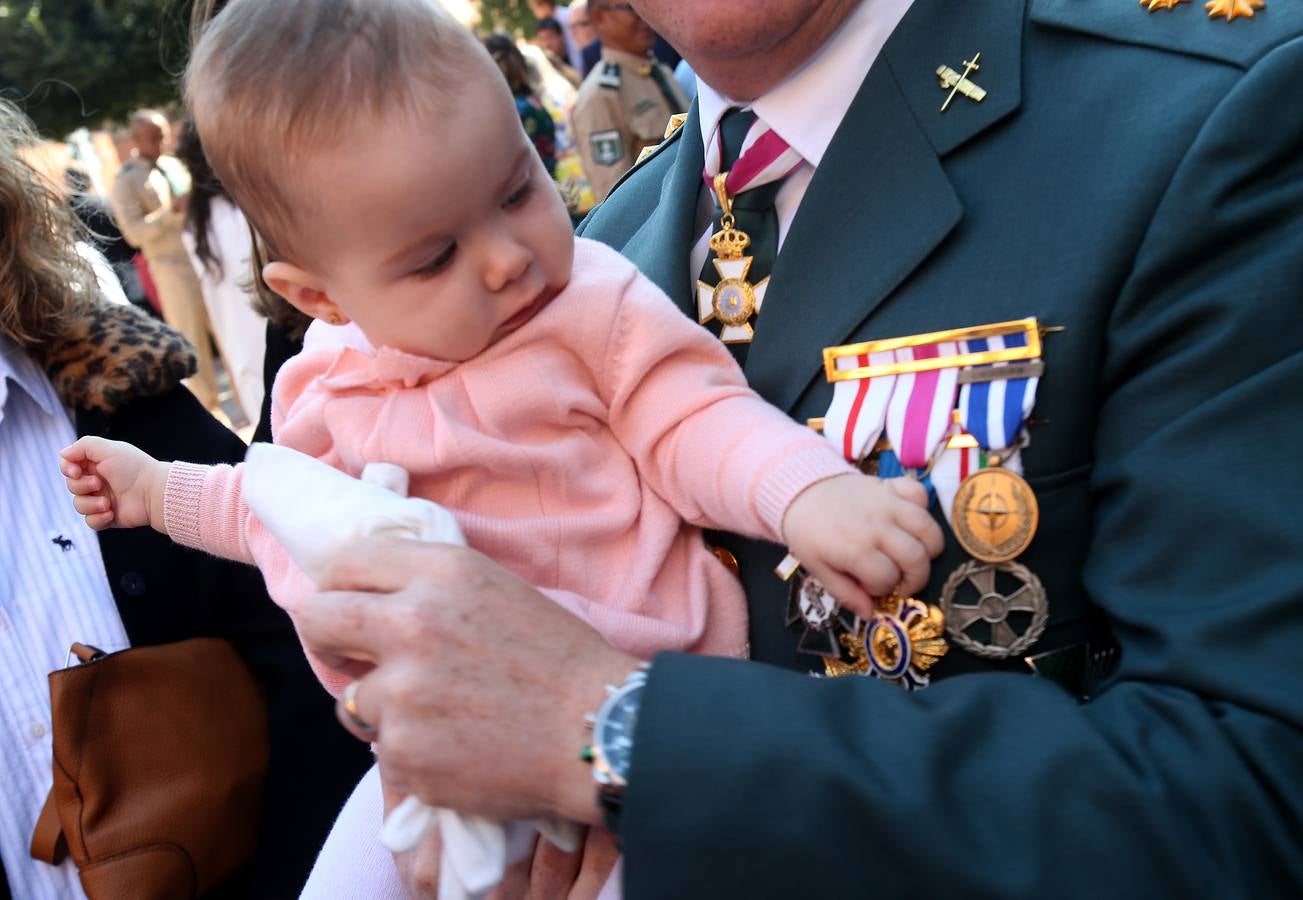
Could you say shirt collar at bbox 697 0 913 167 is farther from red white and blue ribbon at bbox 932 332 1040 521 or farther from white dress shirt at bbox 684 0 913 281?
red white and blue ribbon at bbox 932 332 1040 521

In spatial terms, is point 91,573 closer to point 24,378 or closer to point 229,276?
point 24,378

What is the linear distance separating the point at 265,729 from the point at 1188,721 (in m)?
1.85

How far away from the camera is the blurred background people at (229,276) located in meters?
6.21

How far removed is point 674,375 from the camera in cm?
165

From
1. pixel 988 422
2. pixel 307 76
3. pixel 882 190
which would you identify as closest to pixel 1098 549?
pixel 988 422

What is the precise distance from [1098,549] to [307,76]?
3.88 feet

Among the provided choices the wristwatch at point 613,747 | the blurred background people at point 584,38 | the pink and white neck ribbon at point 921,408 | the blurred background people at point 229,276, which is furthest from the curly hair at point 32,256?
the blurred background people at point 584,38

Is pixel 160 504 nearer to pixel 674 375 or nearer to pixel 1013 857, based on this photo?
pixel 674 375

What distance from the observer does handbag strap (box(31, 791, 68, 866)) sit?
83.6 inches

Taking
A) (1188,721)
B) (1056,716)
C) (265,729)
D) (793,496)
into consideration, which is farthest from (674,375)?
(265,729)

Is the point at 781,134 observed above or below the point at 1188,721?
above

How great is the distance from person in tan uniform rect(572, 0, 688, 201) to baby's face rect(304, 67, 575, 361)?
5387mm

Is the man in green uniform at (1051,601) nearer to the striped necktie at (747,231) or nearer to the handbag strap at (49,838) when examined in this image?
the striped necktie at (747,231)

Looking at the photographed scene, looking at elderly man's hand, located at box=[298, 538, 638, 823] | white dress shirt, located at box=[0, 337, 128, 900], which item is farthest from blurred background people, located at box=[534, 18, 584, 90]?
elderly man's hand, located at box=[298, 538, 638, 823]
